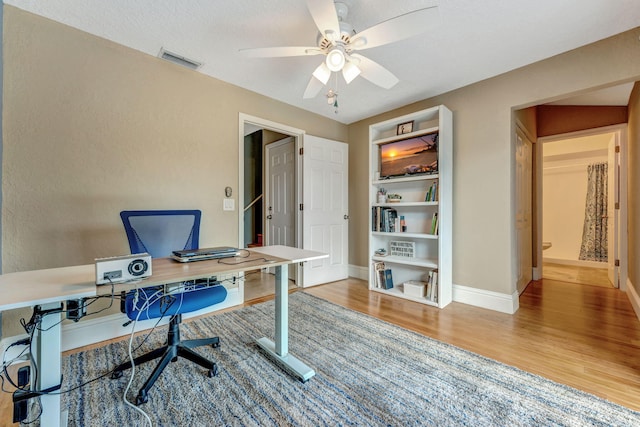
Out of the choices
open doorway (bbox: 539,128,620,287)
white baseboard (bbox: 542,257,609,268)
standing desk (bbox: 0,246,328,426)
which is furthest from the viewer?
white baseboard (bbox: 542,257,609,268)

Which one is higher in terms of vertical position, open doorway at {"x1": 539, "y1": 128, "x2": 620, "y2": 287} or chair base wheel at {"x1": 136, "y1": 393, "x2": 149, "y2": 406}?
open doorway at {"x1": 539, "y1": 128, "x2": 620, "y2": 287}

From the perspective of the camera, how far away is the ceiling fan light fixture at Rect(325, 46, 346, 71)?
5.38ft

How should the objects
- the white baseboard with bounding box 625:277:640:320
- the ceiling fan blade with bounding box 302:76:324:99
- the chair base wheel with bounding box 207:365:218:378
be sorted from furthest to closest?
1. the white baseboard with bounding box 625:277:640:320
2. the ceiling fan blade with bounding box 302:76:324:99
3. the chair base wheel with bounding box 207:365:218:378

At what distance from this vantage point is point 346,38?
1.65 meters

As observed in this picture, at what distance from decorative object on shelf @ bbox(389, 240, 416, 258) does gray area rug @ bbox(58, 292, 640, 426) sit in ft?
4.08

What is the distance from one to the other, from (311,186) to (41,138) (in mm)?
2516

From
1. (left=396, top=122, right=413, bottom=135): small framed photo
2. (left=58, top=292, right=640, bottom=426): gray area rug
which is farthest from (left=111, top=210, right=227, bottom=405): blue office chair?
(left=396, top=122, right=413, bottom=135): small framed photo

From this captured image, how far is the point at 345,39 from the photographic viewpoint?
5.44ft

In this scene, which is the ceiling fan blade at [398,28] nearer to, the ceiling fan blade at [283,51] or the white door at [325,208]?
the ceiling fan blade at [283,51]

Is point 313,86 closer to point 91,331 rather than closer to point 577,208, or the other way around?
point 91,331

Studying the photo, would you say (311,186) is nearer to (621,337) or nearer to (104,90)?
(104,90)

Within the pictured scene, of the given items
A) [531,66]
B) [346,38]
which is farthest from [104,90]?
[531,66]

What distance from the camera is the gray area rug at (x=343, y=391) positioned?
4.12 ft

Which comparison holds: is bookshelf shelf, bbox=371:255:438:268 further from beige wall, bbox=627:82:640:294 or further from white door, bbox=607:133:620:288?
white door, bbox=607:133:620:288
